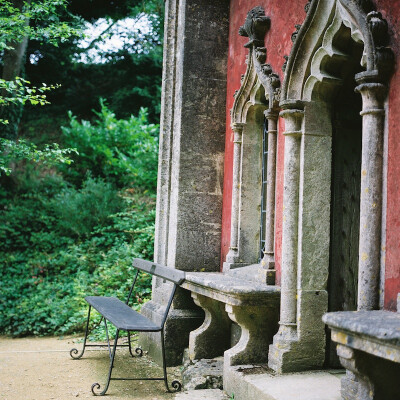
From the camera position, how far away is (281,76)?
17.0 feet

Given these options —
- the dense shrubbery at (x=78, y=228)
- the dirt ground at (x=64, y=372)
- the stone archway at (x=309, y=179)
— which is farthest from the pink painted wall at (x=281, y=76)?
the dense shrubbery at (x=78, y=228)

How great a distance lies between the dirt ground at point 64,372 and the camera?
502 cm

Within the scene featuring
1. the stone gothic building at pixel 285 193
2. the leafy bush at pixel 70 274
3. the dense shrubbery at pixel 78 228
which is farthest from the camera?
the dense shrubbery at pixel 78 228

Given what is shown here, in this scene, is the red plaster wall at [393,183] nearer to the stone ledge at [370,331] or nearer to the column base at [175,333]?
the stone ledge at [370,331]

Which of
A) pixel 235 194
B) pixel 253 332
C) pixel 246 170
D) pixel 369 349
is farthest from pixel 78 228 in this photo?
pixel 369 349

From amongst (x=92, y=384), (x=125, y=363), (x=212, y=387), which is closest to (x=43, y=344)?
(x=125, y=363)

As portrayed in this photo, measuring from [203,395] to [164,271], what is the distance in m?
1.62

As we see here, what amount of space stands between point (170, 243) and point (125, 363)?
1.58 m

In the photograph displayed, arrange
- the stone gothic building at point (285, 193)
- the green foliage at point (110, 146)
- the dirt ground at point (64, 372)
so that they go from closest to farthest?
the stone gothic building at point (285, 193), the dirt ground at point (64, 372), the green foliage at point (110, 146)

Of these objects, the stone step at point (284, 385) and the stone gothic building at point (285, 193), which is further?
the stone step at point (284, 385)

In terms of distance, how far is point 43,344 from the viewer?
7.32 metres

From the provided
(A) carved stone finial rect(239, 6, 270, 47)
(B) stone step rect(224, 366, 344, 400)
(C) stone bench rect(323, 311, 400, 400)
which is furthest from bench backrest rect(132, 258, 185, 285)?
(A) carved stone finial rect(239, 6, 270, 47)

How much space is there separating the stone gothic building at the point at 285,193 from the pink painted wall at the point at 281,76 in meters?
0.01

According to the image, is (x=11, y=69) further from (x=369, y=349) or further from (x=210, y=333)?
(x=369, y=349)
